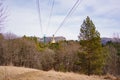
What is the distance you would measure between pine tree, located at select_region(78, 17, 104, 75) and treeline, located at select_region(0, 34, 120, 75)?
9.30 m

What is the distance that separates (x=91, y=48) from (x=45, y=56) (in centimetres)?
1977

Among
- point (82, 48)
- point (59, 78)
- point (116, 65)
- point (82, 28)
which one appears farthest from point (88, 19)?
point (59, 78)

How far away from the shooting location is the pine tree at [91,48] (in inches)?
1825

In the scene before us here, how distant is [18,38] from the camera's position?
6394 cm

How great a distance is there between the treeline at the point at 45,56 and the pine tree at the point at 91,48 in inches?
366

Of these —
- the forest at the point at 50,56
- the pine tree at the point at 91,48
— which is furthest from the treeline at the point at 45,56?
the pine tree at the point at 91,48

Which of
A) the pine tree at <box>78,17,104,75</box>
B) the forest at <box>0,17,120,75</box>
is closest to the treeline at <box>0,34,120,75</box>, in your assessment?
the forest at <box>0,17,120,75</box>

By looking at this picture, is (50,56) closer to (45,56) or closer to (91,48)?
(45,56)

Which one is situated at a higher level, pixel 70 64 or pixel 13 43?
pixel 13 43

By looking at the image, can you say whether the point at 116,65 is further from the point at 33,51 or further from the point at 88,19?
the point at 88,19

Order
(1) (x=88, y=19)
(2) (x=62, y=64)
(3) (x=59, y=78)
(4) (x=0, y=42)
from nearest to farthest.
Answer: (3) (x=59, y=78) < (1) (x=88, y=19) < (4) (x=0, y=42) < (2) (x=62, y=64)

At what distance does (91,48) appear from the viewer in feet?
155

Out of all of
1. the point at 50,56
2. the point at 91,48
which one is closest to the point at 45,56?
the point at 50,56

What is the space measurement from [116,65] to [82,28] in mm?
21482
